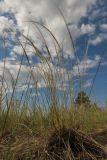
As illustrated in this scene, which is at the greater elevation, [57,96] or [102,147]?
[57,96]

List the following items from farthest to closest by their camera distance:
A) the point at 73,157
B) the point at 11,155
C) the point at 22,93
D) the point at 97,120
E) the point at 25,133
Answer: the point at 97,120
the point at 22,93
the point at 25,133
the point at 73,157
the point at 11,155

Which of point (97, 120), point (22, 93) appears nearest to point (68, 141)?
point (22, 93)

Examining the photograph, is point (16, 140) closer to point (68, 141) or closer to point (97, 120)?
point (68, 141)

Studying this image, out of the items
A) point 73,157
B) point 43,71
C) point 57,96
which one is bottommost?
point 73,157

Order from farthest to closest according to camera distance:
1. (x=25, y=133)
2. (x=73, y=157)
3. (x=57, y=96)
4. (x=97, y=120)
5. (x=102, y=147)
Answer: (x=97, y=120), (x=25, y=133), (x=57, y=96), (x=102, y=147), (x=73, y=157)

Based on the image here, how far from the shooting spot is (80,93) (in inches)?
137

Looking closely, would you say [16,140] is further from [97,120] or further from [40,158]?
[97,120]

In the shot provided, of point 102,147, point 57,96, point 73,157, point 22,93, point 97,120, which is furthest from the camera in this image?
point 97,120

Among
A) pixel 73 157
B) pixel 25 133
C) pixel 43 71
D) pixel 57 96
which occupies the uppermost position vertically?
pixel 43 71

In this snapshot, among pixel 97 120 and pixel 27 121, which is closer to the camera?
pixel 27 121

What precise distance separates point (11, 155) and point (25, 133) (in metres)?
0.92

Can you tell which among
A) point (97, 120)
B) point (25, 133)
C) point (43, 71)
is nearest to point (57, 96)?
point (43, 71)

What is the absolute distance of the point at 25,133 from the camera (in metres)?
3.50

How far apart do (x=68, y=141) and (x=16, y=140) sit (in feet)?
1.89
